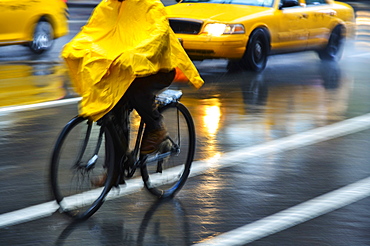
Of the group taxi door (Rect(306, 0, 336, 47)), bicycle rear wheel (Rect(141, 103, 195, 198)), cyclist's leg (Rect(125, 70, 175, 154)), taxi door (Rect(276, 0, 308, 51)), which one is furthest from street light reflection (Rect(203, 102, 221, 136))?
taxi door (Rect(306, 0, 336, 47))

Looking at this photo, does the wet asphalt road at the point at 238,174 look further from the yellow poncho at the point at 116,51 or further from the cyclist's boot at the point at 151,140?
the yellow poncho at the point at 116,51

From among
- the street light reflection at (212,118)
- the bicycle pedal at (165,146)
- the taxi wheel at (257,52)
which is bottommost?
the taxi wheel at (257,52)

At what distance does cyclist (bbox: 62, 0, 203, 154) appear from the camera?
4.65m

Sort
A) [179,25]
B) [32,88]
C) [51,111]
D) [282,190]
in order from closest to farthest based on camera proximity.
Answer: [282,190]
[51,111]
[32,88]
[179,25]

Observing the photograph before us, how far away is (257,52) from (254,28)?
0.46 metres

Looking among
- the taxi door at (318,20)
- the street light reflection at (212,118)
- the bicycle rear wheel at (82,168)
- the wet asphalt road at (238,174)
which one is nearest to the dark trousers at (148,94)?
the bicycle rear wheel at (82,168)

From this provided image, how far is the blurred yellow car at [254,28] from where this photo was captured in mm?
11961

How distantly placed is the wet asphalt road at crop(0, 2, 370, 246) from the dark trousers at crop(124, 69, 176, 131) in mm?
706

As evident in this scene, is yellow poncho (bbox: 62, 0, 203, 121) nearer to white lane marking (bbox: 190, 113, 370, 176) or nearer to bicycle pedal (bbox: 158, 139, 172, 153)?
bicycle pedal (bbox: 158, 139, 172, 153)

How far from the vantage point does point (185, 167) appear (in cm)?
585

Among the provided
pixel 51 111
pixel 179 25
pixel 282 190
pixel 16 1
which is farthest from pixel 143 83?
pixel 16 1

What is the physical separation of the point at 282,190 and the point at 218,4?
7.51 metres

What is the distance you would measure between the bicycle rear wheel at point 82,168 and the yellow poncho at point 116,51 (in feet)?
0.77

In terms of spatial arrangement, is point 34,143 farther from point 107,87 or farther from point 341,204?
point 341,204
